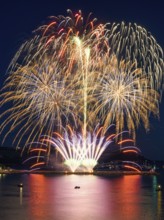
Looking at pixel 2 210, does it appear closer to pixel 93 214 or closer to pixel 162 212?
pixel 93 214

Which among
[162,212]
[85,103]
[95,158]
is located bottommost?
[162,212]

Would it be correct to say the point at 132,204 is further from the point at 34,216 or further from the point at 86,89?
the point at 86,89

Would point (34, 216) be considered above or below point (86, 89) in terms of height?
below

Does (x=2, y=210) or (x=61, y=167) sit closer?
(x=2, y=210)

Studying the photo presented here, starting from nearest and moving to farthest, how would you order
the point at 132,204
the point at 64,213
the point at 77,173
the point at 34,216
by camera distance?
the point at 34,216 → the point at 64,213 → the point at 132,204 → the point at 77,173

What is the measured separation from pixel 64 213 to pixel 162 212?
22.4 ft

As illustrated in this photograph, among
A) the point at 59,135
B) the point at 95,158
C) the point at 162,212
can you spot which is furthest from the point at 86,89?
the point at 162,212

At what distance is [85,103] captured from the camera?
6328 cm

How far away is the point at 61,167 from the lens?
89.4 m

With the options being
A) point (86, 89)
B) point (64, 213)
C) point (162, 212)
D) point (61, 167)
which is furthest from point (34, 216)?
point (61, 167)

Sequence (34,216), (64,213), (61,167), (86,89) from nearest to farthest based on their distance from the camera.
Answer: (34,216) → (64,213) → (86,89) → (61,167)

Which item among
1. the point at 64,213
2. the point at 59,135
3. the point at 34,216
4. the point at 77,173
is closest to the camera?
the point at 34,216

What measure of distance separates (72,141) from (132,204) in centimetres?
3204

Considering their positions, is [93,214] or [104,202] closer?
[93,214]
